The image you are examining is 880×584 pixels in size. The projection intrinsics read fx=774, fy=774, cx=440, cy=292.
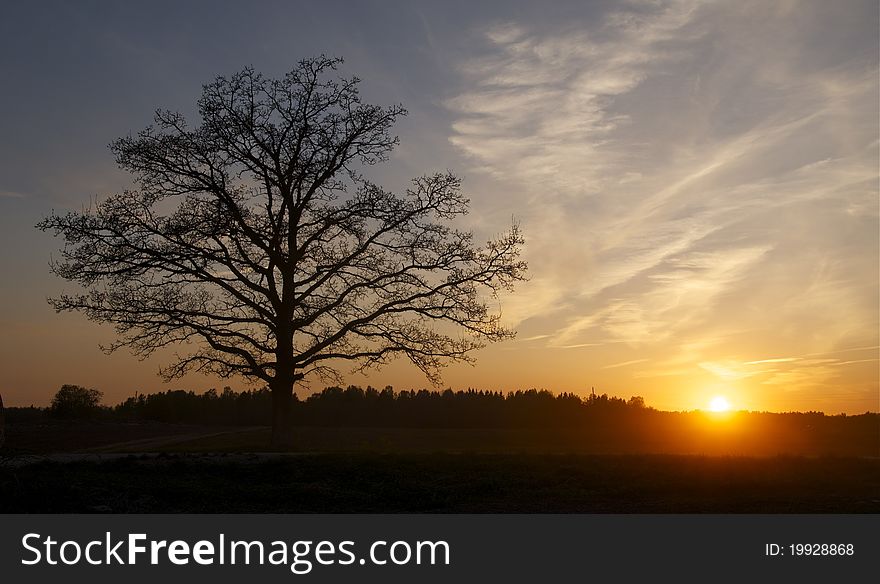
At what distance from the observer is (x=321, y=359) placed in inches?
961

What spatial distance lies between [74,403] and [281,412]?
28.3 m

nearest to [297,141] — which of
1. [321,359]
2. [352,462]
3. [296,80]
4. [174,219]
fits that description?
[296,80]

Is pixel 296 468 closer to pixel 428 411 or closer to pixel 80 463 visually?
pixel 80 463

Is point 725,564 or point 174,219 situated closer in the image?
point 725,564

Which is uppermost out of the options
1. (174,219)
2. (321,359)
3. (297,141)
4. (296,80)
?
(296,80)

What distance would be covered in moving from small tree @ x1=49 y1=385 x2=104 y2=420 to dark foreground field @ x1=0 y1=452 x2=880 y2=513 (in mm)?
32963

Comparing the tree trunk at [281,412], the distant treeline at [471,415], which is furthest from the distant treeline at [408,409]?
the tree trunk at [281,412]

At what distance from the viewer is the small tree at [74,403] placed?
44344 millimetres

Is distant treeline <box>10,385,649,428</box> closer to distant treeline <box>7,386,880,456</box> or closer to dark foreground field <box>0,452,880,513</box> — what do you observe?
distant treeline <box>7,386,880,456</box>

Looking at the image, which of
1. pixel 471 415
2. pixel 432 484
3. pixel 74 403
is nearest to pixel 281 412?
pixel 432 484

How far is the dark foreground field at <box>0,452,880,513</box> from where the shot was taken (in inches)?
441

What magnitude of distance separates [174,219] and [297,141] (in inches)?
172

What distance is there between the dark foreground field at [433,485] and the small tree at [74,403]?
3296 centimetres

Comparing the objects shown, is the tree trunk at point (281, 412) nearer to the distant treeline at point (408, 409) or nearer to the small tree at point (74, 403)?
the small tree at point (74, 403)
